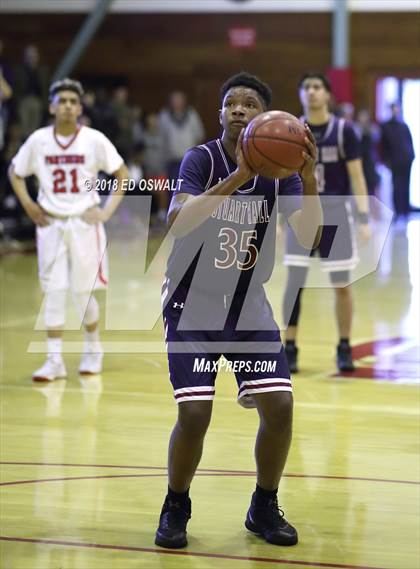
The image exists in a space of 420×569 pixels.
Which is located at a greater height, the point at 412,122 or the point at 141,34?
the point at 141,34

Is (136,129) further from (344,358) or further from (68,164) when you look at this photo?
(344,358)

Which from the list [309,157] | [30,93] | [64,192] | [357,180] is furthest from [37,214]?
[30,93]

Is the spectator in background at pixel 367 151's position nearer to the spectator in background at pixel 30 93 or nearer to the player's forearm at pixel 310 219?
the spectator in background at pixel 30 93

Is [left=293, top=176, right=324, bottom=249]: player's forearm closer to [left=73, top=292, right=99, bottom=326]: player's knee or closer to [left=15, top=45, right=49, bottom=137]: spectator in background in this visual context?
[left=73, top=292, right=99, bottom=326]: player's knee

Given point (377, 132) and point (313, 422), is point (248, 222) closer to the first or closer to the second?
point (313, 422)

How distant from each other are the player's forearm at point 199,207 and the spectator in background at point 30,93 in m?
13.9

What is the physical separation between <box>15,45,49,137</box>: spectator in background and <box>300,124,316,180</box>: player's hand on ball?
46.2ft

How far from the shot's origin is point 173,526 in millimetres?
4488

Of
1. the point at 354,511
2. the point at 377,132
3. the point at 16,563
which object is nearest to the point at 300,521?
the point at 354,511

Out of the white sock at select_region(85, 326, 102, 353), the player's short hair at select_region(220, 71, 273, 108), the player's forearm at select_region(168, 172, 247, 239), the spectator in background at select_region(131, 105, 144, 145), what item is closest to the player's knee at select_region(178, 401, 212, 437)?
the player's forearm at select_region(168, 172, 247, 239)

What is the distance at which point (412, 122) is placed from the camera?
23.7 metres

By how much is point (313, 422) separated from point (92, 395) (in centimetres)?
158

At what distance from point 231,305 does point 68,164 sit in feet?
10.9

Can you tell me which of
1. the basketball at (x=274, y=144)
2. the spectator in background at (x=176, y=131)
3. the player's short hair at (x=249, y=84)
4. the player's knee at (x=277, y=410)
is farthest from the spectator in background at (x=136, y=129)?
the basketball at (x=274, y=144)
